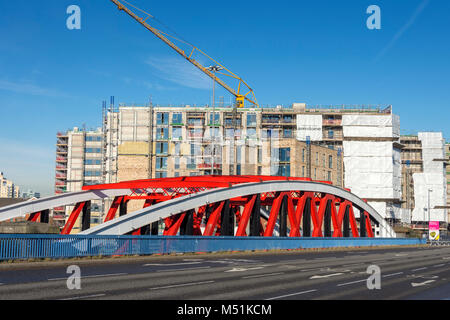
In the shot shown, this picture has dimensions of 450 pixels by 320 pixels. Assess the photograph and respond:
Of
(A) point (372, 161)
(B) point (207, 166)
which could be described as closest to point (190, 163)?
(B) point (207, 166)

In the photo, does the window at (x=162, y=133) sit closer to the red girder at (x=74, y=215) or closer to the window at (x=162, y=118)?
the window at (x=162, y=118)

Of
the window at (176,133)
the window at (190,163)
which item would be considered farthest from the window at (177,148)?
the window at (190,163)

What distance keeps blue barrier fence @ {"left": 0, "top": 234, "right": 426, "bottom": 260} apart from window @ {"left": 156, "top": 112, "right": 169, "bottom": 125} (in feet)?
208

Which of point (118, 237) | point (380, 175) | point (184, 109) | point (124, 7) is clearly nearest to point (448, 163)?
point (380, 175)

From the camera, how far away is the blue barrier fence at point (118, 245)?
23.5m

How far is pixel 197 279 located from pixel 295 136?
324 feet

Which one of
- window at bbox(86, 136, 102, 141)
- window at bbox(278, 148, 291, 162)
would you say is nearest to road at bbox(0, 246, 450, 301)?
window at bbox(278, 148, 291, 162)

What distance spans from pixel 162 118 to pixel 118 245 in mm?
77411

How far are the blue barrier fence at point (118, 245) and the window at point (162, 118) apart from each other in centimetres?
6341

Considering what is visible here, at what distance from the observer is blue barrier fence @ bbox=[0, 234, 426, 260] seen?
77.2 ft

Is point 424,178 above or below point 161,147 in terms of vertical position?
below

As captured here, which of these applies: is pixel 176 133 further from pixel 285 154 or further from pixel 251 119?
pixel 285 154

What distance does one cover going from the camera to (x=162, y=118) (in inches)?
4107
